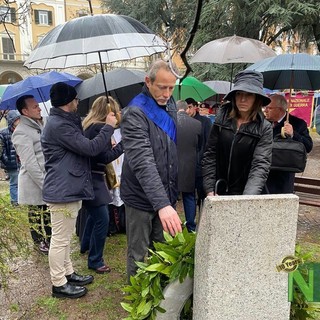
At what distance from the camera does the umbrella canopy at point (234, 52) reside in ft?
16.3

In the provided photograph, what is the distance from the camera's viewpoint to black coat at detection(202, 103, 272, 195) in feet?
8.13

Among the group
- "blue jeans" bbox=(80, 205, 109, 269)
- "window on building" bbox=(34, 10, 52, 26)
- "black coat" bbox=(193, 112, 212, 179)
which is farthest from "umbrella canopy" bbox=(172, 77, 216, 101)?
"window on building" bbox=(34, 10, 52, 26)

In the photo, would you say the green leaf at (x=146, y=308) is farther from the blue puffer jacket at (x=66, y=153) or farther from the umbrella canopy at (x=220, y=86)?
the umbrella canopy at (x=220, y=86)

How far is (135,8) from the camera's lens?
594 inches

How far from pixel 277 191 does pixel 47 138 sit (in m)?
2.24

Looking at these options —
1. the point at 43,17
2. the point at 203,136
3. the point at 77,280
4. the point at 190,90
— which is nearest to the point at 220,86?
the point at 190,90

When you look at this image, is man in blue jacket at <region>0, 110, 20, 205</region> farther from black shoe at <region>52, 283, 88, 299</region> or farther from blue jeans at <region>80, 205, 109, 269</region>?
black shoe at <region>52, 283, 88, 299</region>

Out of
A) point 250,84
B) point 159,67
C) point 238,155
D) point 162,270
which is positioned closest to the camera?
point 162,270

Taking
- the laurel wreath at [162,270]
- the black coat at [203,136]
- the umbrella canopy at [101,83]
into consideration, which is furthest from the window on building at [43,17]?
the laurel wreath at [162,270]

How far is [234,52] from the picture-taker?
5027mm

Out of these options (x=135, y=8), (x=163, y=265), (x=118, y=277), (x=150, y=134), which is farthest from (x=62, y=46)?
(x=135, y=8)

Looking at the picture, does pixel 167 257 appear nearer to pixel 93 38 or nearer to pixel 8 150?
pixel 93 38

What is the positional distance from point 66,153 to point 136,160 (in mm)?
931

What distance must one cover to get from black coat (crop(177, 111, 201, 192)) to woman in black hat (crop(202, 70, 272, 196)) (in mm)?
1758
